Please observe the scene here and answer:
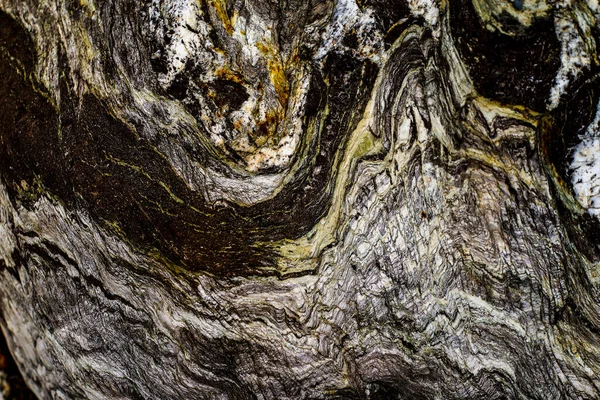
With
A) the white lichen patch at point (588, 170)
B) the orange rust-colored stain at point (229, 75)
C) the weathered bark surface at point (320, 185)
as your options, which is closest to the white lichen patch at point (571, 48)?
the weathered bark surface at point (320, 185)

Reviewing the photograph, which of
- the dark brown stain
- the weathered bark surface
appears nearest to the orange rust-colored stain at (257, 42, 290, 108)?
the weathered bark surface

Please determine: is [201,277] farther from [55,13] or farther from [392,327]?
[55,13]

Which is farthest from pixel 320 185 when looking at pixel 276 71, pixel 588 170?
pixel 588 170

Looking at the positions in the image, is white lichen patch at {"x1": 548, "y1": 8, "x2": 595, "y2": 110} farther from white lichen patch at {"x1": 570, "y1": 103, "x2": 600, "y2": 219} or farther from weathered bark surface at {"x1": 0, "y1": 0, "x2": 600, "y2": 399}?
white lichen patch at {"x1": 570, "y1": 103, "x2": 600, "y2": 219}

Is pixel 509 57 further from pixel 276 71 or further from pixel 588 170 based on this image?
pixel 276 71

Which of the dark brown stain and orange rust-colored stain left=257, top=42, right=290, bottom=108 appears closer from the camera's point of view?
the dark brown stain

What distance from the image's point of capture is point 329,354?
5.68ft

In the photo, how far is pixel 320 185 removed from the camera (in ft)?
5.39

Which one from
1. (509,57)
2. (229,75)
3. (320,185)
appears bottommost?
(320,185)

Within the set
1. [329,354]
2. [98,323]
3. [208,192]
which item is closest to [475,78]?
[208,192]

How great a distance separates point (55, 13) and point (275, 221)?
1.08 m

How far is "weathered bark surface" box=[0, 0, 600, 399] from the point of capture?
4.98 ft

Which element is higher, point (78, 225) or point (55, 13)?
point (55, 13)

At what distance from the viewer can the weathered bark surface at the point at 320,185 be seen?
1.52 metres
